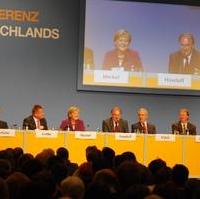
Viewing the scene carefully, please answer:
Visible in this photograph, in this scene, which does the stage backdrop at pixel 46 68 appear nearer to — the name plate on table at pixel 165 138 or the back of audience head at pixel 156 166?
the name plate on table at pixel 165 138

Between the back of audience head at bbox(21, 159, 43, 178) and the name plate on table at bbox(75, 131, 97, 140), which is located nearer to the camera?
the back of audience head at bbox(21, 159, 43, 178)

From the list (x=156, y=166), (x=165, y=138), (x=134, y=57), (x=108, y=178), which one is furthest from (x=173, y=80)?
(x=108, y=178)

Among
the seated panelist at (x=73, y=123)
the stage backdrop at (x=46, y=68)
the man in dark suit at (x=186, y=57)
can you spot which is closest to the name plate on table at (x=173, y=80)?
the man in dark suit at (x=186, y=57)

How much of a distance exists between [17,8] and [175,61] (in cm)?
322

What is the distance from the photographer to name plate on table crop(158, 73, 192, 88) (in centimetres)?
1062

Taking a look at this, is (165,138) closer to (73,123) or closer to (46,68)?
(73,123)

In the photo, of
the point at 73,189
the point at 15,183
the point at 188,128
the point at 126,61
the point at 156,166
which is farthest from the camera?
the point at 126,61

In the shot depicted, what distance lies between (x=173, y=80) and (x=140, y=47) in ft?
2.98

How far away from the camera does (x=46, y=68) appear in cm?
1045

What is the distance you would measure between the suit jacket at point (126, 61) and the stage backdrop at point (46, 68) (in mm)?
544

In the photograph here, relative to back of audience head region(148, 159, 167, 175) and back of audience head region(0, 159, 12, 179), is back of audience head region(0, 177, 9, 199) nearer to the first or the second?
back of audience head region(0, 159, 12, 179)

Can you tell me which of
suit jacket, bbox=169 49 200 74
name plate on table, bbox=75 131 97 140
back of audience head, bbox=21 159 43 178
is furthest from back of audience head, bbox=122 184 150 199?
suit jacket, bbox=169 49 200 74

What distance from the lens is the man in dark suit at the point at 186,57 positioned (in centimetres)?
1070

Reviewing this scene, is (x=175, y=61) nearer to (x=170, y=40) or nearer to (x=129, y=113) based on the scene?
(x=170, y=40)
